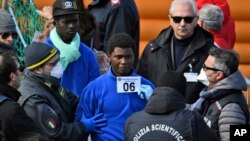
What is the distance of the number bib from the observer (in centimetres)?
884

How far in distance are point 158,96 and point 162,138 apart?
0.29 metres

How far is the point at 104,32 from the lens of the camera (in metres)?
11.1

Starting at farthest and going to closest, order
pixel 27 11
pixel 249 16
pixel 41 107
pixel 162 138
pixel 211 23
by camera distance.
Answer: pixel 249 16 → pixel 27 11 → pixel 211 23 → pixel 41 107 → pixel 162 138

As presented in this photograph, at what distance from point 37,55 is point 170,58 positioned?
1.70 meters

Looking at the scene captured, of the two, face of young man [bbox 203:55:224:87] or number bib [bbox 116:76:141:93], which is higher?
face of young man [bbox 203:55:224:87]

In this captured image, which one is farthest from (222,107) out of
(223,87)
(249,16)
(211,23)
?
(249,16)

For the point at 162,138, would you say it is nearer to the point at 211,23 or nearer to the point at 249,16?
the point at 211,23

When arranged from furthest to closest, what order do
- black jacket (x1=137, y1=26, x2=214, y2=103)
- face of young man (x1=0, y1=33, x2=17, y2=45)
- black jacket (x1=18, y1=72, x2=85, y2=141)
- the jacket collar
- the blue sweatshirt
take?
face of young man (x1=0, y1=33, x2=17, y2=45)
black jacket (x1=137, y1=26, x2=214, y2=103)
the blue sweatshirt
black jacket (x1=18, y1=72, x2=85, y2=141)
the jacket collar

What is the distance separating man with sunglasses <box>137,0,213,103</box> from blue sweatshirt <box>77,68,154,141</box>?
0.92 m

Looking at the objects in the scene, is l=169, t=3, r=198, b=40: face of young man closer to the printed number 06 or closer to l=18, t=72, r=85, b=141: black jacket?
the printed number 06

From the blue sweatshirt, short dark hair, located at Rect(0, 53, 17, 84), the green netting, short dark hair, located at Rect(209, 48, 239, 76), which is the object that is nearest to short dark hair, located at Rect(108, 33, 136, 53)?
the blue sweatshirt

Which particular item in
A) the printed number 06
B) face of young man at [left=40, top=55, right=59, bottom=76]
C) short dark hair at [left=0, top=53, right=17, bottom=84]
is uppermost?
short dark hair at [left=0, top=53, right=17, bottom=84]

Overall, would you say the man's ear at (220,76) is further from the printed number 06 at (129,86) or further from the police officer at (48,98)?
the police officer at (48,98)

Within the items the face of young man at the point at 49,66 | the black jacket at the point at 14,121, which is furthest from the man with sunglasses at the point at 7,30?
the black jacket at the point at 14,121
